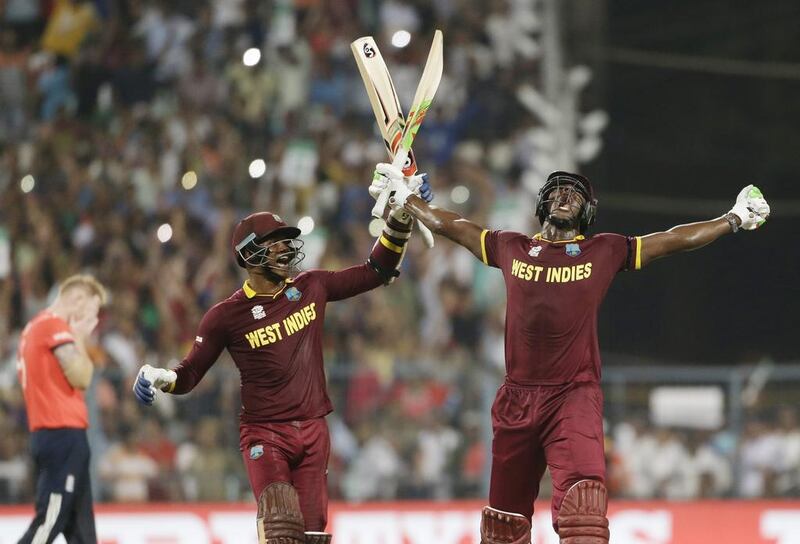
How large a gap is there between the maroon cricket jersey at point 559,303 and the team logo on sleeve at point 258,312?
1.39 meters

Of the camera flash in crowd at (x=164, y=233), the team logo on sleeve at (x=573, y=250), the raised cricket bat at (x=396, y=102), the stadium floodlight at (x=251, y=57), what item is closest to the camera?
the team logo on sleeve at (x=573, y=250)

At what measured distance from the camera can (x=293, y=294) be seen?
8.42 meters

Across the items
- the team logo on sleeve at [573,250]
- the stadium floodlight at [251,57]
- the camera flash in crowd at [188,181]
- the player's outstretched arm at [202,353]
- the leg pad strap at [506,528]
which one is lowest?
the leg pad strap at [506,528]

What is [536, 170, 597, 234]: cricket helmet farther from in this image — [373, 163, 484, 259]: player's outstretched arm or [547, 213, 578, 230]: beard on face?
[373, 163, 484, 259]: player's outstretched arm

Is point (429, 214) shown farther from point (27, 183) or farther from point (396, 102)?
point (27, 183)

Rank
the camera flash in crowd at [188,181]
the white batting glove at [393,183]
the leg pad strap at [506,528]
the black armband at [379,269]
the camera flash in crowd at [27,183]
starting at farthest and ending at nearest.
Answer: the camera flash in crowd at [188,181]
the camera flash in crowd at [27,183]
the black armband at [379,269]
the white batting glove at [393,183]
the leg pad strap at [506,528]

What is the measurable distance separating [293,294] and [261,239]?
14.2 inches

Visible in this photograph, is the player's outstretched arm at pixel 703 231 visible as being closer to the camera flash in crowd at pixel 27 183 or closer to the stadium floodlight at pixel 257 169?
the stadium floodlight at pixel 257 169

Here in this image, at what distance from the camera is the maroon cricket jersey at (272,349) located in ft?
27.2

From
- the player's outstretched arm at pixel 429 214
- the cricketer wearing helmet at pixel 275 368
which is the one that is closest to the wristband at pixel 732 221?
the player's outstretched arm at pixel 429 214

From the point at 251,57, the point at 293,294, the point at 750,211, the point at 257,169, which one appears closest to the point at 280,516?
the point at 293,294

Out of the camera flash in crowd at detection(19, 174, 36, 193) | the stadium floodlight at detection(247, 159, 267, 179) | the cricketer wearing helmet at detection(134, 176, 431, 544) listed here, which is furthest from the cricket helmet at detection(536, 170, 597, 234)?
the camera flash in crowd at detection(19, 174, 36, 193)

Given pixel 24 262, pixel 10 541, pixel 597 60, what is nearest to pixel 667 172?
pixel 597 60

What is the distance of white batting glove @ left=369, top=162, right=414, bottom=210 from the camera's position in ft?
27.6
